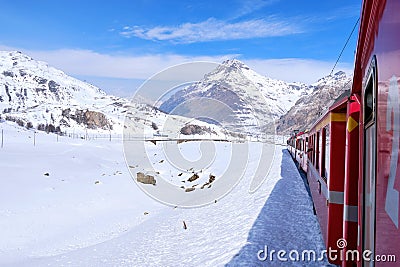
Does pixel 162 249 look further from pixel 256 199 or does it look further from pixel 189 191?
→ pixel 189 191

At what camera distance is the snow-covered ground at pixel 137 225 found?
777cm

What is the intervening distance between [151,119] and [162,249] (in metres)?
111

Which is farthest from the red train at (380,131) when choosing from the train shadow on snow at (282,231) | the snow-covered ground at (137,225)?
the snow-covered ground at (137,225)

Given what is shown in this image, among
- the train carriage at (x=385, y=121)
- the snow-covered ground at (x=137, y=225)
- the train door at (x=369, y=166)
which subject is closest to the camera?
the train carriage at (x=385, y=121)

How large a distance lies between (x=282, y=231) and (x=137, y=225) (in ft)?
26.1

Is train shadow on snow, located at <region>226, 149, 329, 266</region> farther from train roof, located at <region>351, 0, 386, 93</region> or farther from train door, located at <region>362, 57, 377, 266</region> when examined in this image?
train roof, located at <region>351, 0, 386, 93</region>

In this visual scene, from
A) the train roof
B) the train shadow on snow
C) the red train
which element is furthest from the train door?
the train shadow on snow

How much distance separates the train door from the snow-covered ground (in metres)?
4.16

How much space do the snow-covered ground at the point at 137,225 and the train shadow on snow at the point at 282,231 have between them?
0.07 ft

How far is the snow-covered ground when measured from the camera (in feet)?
25.5

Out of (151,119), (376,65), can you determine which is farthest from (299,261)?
(151,119)

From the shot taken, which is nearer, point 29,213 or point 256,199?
point 256,199

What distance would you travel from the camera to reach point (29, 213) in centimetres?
1711

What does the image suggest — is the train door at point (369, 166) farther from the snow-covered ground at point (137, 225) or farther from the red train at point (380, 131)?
the snow-covered ground at point (137, 225)
